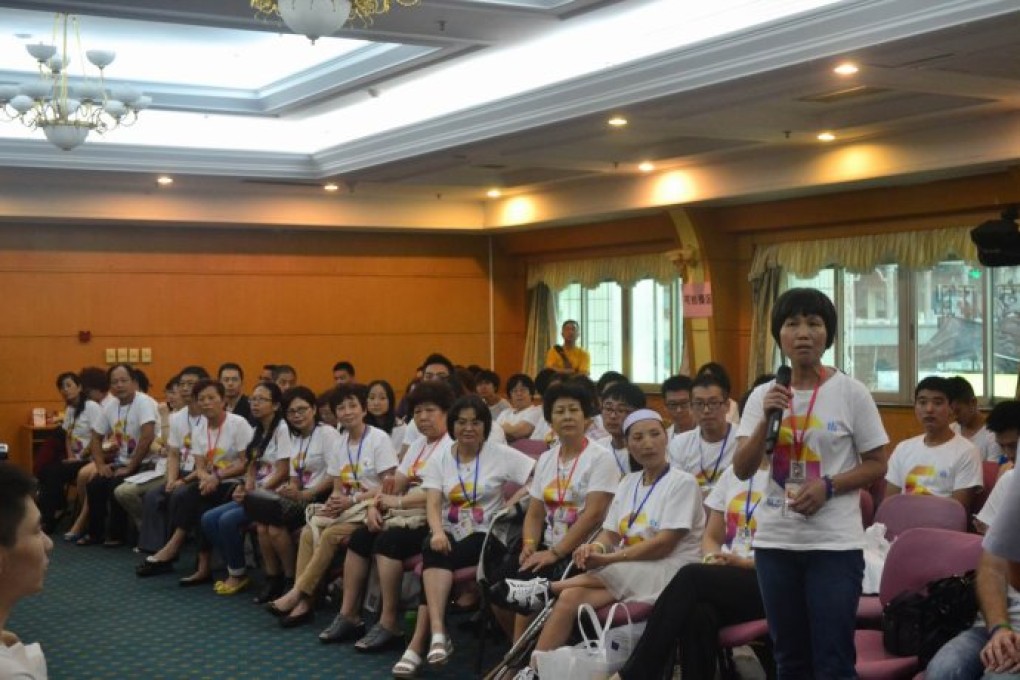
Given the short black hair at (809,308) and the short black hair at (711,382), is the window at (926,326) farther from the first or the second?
the short black hair at (809,308)

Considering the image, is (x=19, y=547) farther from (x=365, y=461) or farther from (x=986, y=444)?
(x=986, y=444)

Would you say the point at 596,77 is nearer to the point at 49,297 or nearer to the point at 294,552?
the point at 294,552

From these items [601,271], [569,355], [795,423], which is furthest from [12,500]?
[601,271]

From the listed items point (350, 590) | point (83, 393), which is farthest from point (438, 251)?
point (350, 590)

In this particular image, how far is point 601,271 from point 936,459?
8105 mm

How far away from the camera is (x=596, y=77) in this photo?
8250 mm

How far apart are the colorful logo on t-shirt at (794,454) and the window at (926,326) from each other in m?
7.09

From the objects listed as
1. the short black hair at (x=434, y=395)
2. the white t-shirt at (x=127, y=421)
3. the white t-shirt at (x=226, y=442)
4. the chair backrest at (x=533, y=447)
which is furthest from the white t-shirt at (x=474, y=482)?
the white t-shirt at (x=127, y=421)

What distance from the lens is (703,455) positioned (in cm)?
615

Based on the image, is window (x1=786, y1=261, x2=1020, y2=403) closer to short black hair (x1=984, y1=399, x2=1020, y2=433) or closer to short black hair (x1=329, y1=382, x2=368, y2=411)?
short black hair (x1=984, y1=399, x2=1020, y2=433)

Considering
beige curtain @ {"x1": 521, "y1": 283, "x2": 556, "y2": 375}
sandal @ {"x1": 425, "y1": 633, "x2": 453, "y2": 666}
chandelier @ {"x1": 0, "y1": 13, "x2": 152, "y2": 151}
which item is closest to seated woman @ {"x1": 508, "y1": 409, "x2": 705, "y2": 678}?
sandal @ {"x1": 425, "y1": 633, "x2": 453, "y2": 666}

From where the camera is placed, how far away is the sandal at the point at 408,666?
5980 millimetres

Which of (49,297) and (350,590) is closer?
(350,590)

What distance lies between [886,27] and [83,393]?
7219mm
